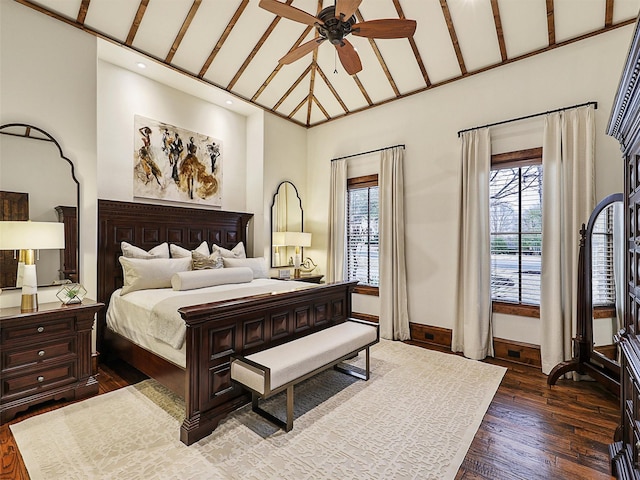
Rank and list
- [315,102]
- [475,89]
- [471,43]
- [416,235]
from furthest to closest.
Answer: [315,102] → [416,235] → [475,89] → [471,43]

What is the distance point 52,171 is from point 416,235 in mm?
4260

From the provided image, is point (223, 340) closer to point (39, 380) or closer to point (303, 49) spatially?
point (39, 380)

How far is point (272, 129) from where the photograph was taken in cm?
539

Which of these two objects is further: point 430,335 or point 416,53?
point 430,335

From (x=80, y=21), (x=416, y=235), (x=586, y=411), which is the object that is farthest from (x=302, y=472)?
(x=80, y=21)

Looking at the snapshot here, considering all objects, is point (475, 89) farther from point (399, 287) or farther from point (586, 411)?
point (586, 411)

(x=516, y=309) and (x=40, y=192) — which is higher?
(x=40, y=192)

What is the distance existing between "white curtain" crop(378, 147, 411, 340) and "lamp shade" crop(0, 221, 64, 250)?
12.4 ft

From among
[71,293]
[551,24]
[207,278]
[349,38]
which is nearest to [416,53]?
[349,38]

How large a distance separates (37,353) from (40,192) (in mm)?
1459

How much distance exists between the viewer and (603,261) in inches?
113

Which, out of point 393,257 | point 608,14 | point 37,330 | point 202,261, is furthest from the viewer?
point 393,257

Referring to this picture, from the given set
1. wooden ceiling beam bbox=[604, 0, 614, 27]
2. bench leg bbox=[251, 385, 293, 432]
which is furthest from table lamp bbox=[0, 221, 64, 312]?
wooden ceiling beam bbox=[604, 0, 614, 27]

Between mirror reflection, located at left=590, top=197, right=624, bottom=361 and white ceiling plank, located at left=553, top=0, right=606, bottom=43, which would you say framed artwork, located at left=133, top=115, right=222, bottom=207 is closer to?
white ceiling plank, located at left=553, top=0, right=606, bottom=43
